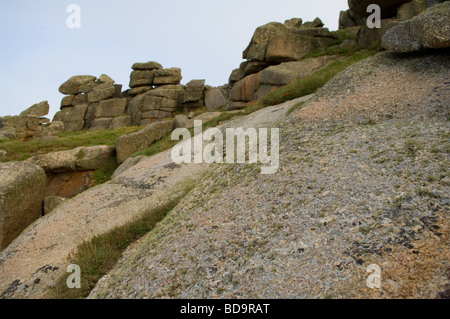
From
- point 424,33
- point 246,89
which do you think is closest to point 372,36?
point 246,89

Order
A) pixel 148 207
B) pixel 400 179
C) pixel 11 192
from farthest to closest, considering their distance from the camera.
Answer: pixel 11 192 → pixel 148 207 → pixel 400 179

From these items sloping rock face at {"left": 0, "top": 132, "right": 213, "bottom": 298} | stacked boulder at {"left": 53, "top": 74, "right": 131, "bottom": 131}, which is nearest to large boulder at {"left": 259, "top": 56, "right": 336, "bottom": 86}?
sloping rock face at {"left": 0, "top": 132, "right": 213, "bottom": 298}

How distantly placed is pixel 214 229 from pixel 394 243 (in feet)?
9.62

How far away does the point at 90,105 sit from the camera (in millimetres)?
47969

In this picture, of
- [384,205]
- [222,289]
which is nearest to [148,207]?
[222,289]

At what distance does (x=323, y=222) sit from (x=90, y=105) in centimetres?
4887

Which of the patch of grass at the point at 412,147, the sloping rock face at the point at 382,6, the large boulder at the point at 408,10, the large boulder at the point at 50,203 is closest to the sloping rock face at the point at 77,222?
the large boulder at the point at 50,203

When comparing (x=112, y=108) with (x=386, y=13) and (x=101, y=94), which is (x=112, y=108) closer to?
(x=101, y=94)

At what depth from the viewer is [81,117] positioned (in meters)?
47.7

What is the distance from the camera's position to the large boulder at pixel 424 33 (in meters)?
9.09

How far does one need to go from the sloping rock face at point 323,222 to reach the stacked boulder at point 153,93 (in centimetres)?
3622

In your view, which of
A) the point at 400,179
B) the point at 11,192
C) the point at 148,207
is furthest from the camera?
the point at 11,192

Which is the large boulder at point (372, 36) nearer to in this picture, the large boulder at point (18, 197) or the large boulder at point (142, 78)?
the large boulder at point (18, 197)
